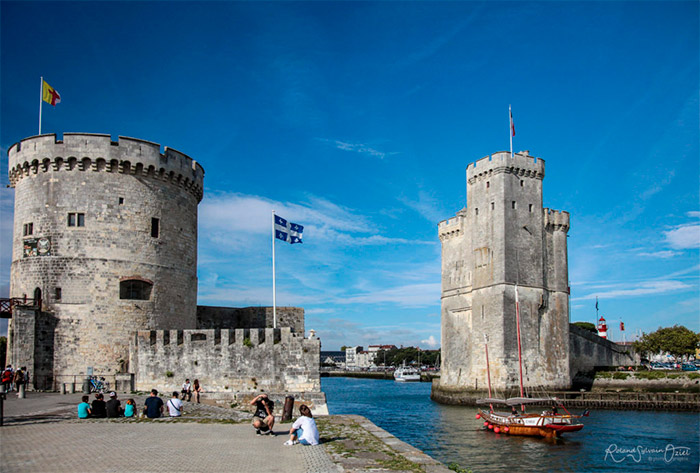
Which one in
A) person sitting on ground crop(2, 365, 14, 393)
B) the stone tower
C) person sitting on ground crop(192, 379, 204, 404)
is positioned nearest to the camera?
person sitting on ground crop(192, 379, 204, 404)

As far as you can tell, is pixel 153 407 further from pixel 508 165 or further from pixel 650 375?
pixel 650 375

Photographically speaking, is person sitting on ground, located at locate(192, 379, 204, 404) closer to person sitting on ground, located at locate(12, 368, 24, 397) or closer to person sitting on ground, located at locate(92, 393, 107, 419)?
person sitting on ground, located at locate(92, 393, 107, 419)

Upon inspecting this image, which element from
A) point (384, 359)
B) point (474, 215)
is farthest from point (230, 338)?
point (384, 359)

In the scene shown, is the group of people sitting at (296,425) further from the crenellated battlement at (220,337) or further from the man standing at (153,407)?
the crenellated battlement at (220,337)

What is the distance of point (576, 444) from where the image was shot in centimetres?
2662

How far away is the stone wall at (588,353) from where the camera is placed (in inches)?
1978

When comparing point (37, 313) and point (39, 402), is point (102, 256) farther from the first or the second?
point (39, 402)

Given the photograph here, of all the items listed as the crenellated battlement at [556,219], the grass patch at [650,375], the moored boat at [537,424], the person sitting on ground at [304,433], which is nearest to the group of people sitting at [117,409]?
the person sitting on ground at [304,433]

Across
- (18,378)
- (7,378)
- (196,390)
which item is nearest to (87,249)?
(18,378)

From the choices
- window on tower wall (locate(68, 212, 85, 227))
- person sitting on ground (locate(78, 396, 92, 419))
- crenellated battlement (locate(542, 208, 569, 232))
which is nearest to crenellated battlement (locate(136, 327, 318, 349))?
window on tower wall (locate(68, 212, 85, 227))

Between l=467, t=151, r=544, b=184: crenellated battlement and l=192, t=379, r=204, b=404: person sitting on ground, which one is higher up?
l=467, t=151, r=544, b=184: crenellated battlement

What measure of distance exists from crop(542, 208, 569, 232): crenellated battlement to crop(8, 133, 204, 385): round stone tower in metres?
33.4

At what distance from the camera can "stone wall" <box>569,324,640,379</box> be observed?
5025 cm

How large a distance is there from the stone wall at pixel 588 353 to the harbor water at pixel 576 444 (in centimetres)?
1134
